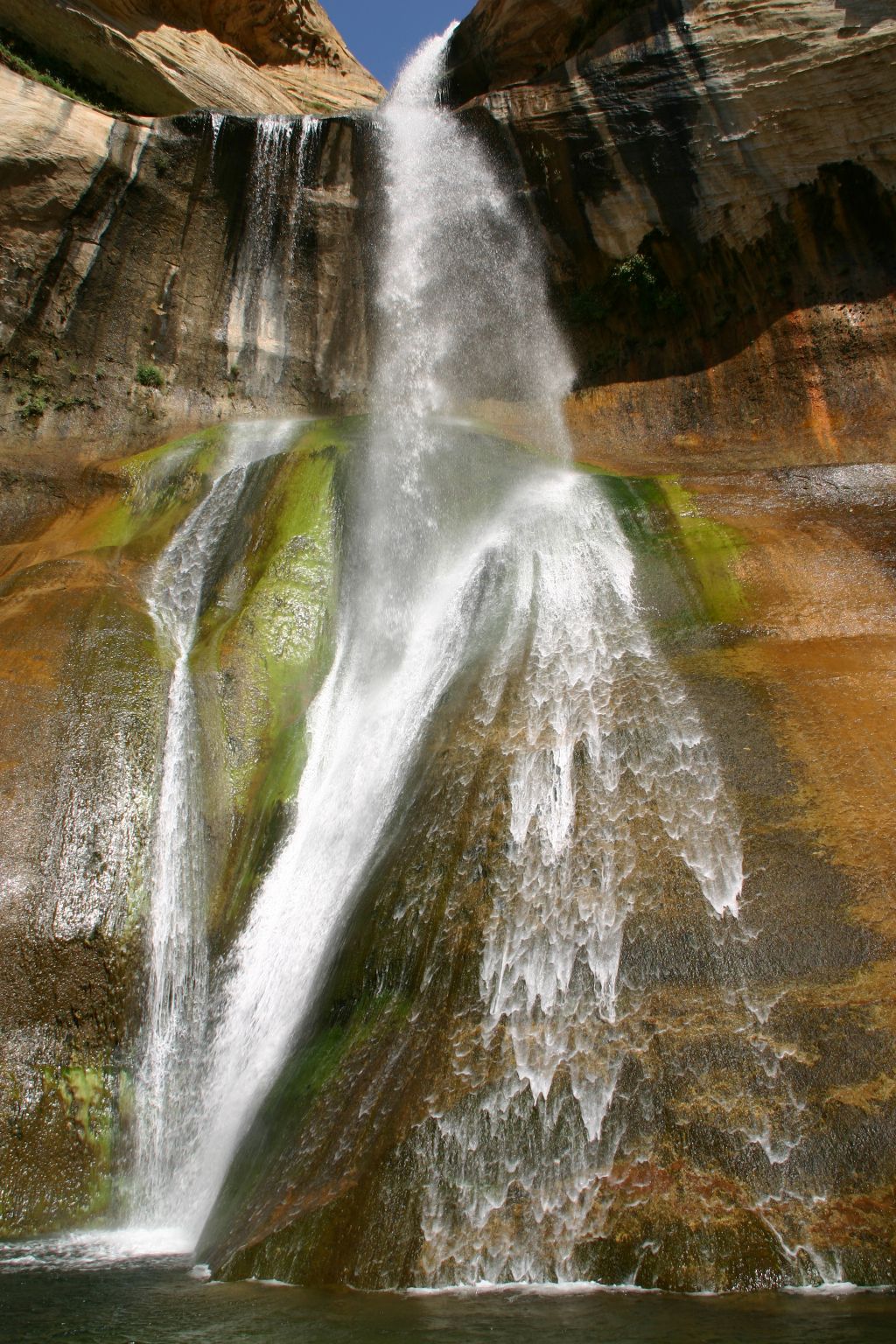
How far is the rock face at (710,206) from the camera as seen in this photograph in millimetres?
14961

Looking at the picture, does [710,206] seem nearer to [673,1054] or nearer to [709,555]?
[709,555]

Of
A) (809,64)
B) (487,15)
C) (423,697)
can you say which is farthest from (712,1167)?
(487,15)

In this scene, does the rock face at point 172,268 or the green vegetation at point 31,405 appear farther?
the green vegetation at point 31,405

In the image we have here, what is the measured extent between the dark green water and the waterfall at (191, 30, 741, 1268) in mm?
516

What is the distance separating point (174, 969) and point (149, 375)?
12.9 meters

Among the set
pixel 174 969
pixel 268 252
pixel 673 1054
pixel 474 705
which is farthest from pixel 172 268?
pixel 673 1054

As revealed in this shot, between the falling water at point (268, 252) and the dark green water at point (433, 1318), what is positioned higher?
the falling water at point (268, 252)

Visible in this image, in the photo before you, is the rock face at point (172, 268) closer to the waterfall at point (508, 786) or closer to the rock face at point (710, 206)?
the rock face at point (710, 206)

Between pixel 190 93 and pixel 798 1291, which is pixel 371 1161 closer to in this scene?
pixel 798 1291

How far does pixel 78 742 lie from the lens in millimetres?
8969

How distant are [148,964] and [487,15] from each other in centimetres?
1810

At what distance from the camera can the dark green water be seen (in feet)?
12.6

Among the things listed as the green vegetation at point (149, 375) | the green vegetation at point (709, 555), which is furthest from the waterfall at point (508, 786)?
the green vegetation at point (149, 375)

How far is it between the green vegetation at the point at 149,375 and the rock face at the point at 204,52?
624 centimetres
